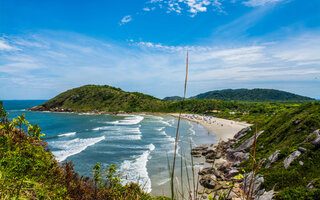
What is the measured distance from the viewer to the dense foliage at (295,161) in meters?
7.65

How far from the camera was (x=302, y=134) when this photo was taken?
13930 mm

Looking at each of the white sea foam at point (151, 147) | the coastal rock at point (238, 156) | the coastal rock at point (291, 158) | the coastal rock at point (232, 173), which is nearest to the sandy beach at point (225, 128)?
the coastal rock at point (238, 156)

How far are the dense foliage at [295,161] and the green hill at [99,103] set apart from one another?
9806 centimetres

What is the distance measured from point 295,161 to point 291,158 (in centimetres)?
46

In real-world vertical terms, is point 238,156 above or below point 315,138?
below

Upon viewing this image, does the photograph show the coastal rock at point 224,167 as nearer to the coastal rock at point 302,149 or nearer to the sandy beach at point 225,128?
the coastal rock at point 302,149

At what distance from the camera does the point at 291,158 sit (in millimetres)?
11195

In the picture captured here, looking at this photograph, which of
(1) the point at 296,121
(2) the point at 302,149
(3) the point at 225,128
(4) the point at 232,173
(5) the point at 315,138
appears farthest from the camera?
(3) the point at 225,128

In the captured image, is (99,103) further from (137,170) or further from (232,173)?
(232,173)

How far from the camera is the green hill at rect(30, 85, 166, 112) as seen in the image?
117 m

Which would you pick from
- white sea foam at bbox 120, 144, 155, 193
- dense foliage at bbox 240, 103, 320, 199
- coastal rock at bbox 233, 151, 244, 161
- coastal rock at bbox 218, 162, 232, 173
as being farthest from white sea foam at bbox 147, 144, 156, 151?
dense foliage at bbox 240, 103, 320, 199

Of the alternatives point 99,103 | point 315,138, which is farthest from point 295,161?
point 99,103

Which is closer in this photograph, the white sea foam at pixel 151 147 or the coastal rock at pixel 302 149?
the coastal rock at pixel 302 149

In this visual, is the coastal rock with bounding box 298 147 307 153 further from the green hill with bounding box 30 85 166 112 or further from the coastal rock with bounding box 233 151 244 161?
the green hill with bounding box 30 85 166 112
